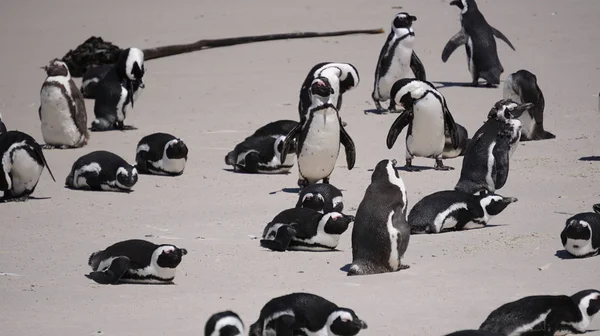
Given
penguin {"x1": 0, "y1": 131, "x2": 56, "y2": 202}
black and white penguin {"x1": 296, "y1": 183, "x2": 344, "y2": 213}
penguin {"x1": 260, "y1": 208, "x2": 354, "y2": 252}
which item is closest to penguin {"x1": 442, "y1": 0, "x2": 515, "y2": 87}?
black and white penguin {"x1": 296, "y1": 183, "x2": 344, "y2": 213}

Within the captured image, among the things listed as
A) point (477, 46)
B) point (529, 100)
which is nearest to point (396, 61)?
point (477, 46)

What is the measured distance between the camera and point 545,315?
4.95m

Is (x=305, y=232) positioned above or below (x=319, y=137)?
below

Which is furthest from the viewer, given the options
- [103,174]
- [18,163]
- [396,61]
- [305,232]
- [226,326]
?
[396,61]

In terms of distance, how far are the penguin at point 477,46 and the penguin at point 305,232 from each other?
7.30 metres

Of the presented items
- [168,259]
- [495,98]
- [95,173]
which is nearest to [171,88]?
[495,98]

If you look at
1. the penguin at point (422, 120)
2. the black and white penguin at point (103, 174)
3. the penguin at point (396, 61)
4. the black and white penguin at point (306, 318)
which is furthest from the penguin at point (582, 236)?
the penguin at point (396, 61)

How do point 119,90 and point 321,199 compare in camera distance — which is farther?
point 119,90

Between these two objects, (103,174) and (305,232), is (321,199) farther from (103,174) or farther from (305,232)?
(103,174)

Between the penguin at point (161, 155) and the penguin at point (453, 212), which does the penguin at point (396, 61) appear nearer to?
the penguin at point (161, 155)

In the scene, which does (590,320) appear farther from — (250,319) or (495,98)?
(495,98)

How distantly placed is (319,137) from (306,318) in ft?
13.7

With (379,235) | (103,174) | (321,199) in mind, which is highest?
(379,235)

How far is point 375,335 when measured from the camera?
5.23 m
